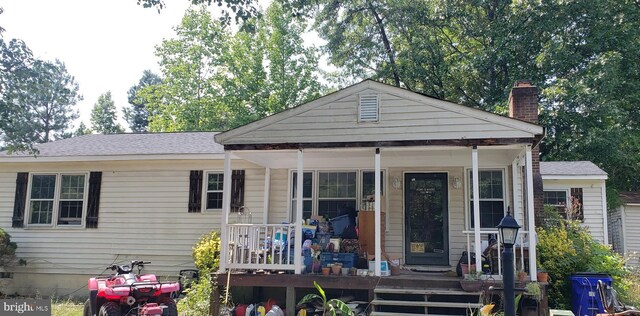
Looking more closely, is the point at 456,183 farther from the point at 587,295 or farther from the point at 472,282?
the point at 587,295

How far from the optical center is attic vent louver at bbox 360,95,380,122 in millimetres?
8472

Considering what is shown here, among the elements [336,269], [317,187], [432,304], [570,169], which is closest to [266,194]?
[317,187]

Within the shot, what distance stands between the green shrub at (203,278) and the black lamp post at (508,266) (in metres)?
5.67

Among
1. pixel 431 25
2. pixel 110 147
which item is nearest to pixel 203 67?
pixel 431 25

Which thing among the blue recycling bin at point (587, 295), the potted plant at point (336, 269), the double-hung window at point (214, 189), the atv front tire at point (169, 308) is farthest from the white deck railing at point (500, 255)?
the double-hung window at point (214, 189)

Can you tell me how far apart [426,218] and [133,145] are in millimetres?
7741

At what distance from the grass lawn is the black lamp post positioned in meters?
7.86

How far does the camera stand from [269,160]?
33.3ft

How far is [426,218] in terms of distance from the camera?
33.0 ft

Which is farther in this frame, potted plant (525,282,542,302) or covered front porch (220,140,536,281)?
covered front porch (220,140,536,281)

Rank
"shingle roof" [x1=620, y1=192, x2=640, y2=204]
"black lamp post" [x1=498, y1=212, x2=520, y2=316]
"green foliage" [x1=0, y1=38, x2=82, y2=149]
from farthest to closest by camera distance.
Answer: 1. "shingle roof" [x1=620, y1=192, x2=640, y2=204]
2. "green foliage" [x1=0, y1=38, x2=82, y2=149]
3. "black lamp post" [x1=498, y1=212, x2=520, y2=316]

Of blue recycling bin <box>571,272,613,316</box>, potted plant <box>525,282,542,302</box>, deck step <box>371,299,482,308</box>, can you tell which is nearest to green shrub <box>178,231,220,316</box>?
deck step <box>371,299,482,308</box>

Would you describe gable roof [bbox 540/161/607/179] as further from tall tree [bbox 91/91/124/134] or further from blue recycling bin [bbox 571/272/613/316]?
tall tree [bbox 91/91/124/134]

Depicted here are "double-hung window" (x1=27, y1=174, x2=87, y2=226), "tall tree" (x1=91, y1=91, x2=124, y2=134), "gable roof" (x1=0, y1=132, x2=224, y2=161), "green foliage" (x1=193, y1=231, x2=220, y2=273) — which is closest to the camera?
"green foliage" (x1=193, y1=231, x2=220, y2=273)
